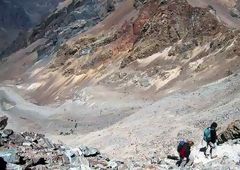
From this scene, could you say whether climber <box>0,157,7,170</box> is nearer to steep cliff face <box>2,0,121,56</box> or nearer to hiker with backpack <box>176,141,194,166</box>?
hiker with backpack <box>176,141,194,166</box>

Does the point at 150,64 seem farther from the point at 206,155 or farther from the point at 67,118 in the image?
the point at 206,155

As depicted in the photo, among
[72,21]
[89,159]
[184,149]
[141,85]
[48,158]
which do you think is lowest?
[184,149]

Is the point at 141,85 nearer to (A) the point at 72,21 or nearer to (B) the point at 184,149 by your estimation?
(B) the point at 184,149

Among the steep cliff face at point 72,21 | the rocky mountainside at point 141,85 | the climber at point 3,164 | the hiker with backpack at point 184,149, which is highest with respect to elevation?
the steep cliff face at point 72,21

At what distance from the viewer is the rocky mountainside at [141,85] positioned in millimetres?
27142

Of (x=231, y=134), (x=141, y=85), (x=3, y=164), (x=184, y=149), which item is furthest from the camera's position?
(x=141, y=85)

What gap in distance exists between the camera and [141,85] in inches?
2261

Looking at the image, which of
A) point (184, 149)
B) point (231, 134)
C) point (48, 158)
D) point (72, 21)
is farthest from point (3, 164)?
point (72, 21)

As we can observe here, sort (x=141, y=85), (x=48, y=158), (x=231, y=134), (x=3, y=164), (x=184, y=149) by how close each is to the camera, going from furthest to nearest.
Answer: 1. (x=141, y=85)
2. (x=231, y=134)
3. (x=48, y=158)
4. (x=184, y=149)
5. (x=3, y=164)

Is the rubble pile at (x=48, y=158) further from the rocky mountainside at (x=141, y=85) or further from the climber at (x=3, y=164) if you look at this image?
the rocky mountainside at (x=141, y=85)

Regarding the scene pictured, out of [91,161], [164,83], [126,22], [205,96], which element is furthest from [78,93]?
[91,161]

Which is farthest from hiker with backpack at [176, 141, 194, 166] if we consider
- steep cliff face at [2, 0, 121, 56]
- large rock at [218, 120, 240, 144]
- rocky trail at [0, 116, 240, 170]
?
steep cliff face at [2, 0, 121, 56]

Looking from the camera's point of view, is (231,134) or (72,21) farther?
(72,21)

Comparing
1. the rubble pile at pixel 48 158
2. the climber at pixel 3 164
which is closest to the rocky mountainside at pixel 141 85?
the rubble pile at pixel 48 158
